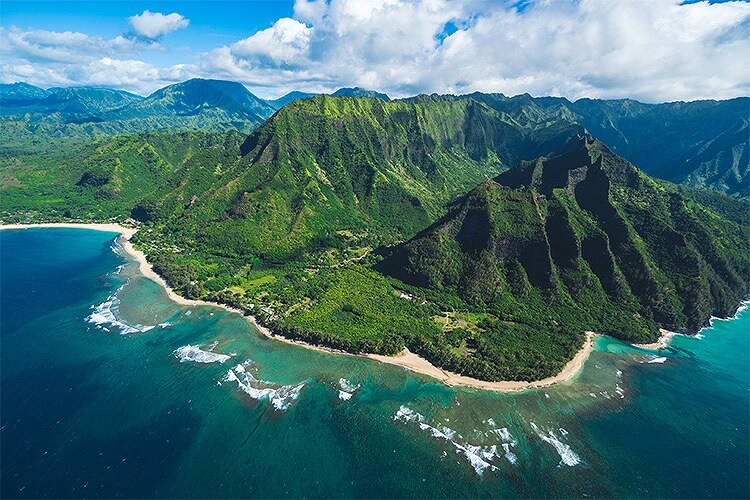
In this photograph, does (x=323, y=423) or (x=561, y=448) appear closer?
(x=561, y=448)

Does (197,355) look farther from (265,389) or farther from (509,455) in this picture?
(509,455)

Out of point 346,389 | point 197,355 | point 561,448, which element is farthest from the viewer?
point 197,355

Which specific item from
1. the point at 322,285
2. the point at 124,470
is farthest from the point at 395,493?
the point at 322,285

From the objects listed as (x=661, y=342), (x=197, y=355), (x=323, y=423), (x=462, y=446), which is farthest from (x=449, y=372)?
(x=661, y=342)

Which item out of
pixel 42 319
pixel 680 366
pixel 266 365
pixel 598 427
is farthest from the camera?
pixel 42 319

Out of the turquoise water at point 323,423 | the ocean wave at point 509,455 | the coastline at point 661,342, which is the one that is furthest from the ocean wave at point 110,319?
the coastline at point 661,342

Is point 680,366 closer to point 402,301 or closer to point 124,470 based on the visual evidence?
point 402,301

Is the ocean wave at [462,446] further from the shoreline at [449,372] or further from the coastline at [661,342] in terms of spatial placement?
the coastline at [661,342]
